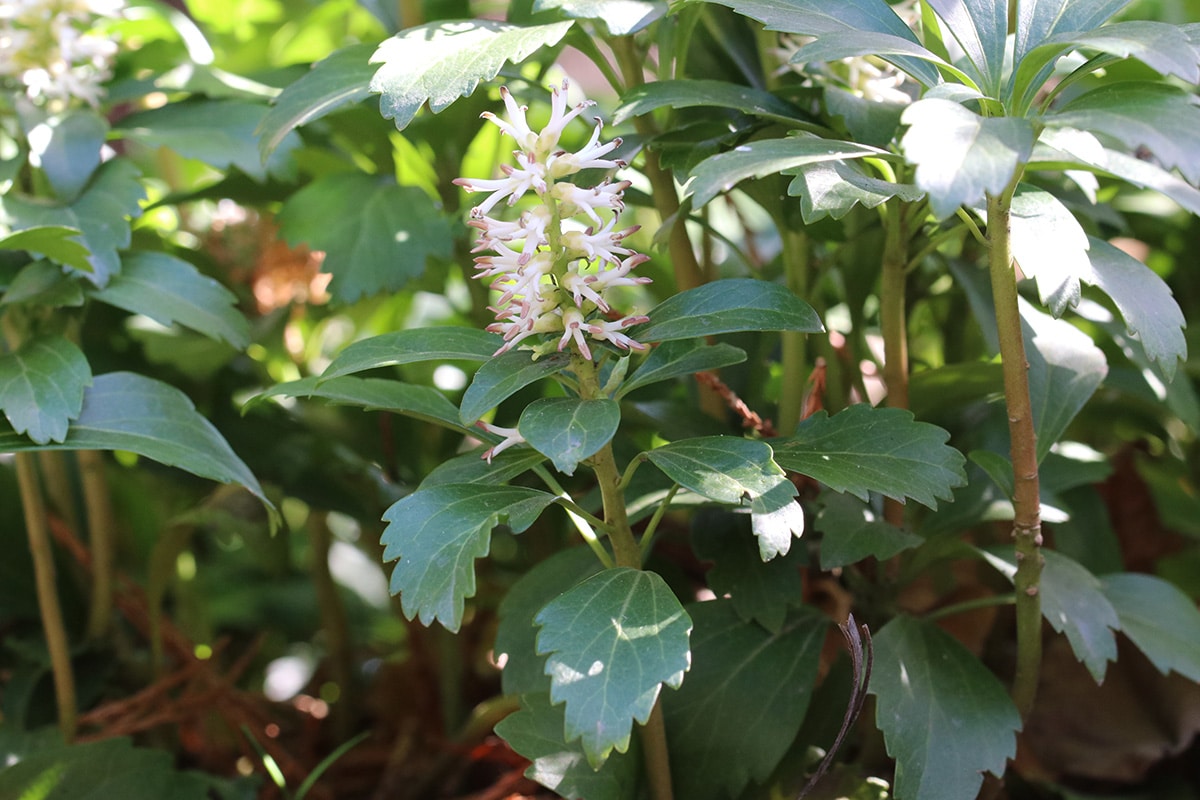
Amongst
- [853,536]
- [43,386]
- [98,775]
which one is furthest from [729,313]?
[98,775]

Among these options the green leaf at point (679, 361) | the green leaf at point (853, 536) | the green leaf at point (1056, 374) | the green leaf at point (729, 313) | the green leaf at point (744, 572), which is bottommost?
the green leaf at point (744, 572)

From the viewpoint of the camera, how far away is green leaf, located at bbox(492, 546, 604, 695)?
0.53m

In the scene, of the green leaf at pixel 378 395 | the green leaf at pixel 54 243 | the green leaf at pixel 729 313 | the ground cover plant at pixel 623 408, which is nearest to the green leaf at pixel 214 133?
the ground cover plant at pixel 623 408

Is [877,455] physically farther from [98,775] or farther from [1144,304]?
[98,775]

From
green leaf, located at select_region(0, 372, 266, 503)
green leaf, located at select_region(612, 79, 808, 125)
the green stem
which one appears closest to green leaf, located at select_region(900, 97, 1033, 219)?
green leaf, located at select_region(612, 79, 808, 125)

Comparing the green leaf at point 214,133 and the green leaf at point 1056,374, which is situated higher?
the green leaf at point 214,133

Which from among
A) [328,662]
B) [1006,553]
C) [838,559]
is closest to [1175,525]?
[1006,553]

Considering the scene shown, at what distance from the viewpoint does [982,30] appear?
0.45m

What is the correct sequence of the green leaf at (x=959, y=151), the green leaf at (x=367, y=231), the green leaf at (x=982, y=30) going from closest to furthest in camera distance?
the green leaf at (x=959, y=151)
the green leaf at (x=982, y=30)
the green leaf at (x=367, y=231)

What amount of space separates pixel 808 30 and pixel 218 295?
39cm

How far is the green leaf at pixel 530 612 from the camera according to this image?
53 cm

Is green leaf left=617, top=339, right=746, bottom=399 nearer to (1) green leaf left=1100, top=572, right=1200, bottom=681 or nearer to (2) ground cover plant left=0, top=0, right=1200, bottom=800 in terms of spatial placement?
(2) ground cover plant left=0, top=0, right=1200, bottom=800

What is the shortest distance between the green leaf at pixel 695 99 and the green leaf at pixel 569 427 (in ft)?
0.46

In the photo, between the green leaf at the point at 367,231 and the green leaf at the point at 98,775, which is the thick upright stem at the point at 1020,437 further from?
the green leaf at the point at 98,775
